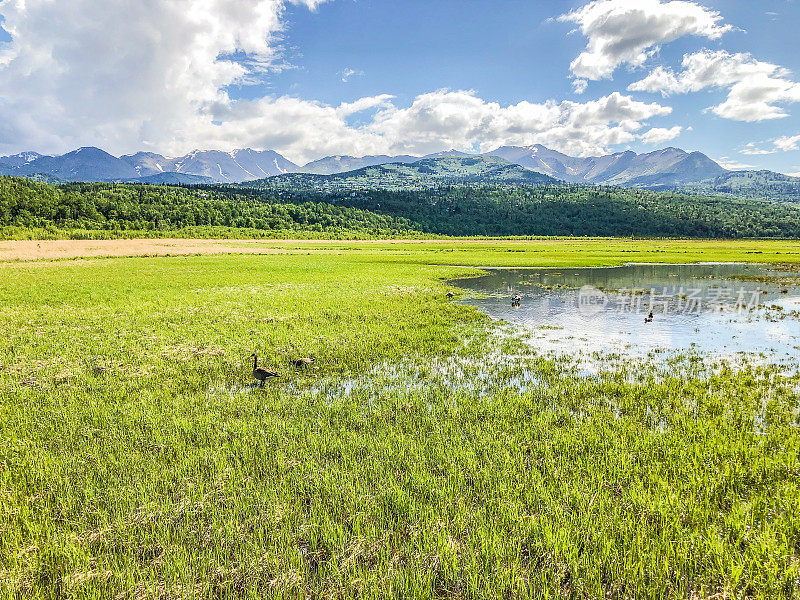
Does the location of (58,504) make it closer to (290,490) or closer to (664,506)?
(290,490)

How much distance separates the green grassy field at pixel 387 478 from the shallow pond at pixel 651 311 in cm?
438

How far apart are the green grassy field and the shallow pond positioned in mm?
4375

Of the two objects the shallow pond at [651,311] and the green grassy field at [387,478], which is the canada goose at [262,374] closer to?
the green grassy field at [387,478]

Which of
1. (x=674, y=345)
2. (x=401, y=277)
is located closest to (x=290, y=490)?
(x=674, y=345)

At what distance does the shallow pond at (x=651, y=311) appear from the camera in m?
21.4

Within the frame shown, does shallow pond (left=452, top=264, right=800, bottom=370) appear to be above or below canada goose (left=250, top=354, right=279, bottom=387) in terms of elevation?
above

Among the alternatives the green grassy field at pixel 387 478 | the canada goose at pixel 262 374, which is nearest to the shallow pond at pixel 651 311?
the green grassy field at pixel 387 478

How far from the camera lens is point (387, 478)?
9.18 meters

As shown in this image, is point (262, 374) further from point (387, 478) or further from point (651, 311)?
point (651, 311)

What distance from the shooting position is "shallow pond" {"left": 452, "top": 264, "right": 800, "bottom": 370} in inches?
843

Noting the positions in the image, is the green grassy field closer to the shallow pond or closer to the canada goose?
the canada goose

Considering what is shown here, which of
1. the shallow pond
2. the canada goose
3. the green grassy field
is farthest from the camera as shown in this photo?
the shallow pond

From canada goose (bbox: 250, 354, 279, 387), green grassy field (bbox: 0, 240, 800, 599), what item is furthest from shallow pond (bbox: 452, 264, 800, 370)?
canada goose (bbox: 250, 354, 279, 387)

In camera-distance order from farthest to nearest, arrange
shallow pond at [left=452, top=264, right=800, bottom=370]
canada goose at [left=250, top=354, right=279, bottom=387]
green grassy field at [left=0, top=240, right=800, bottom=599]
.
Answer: shallow pond at [left=452, top=264, right=800, bottom=370] → canada goose at [left=250, top=354, right=279, bottom=387] → green grassy field at [left=0, top=240, right=800, bottom=599]
